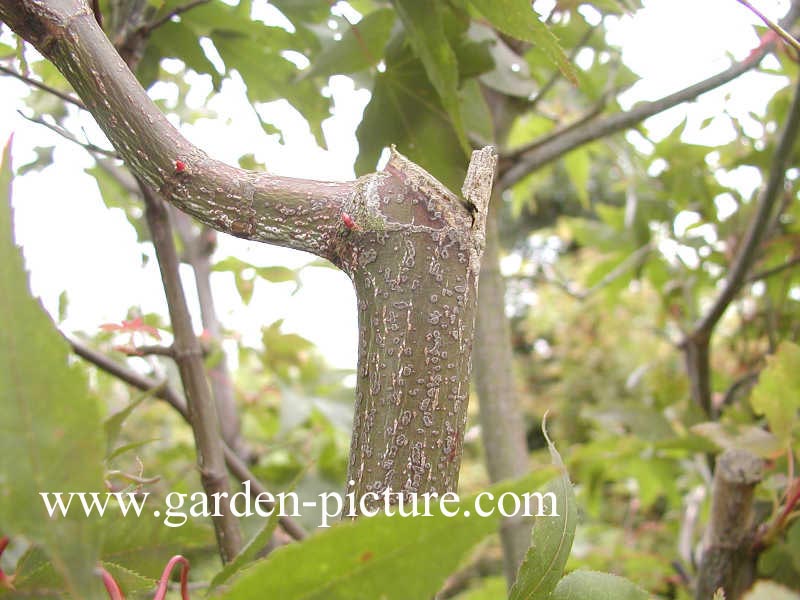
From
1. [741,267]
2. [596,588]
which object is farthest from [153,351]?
[741,267]

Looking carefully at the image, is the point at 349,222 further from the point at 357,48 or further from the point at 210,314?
the point at 210,314

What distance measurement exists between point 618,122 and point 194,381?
0.41m

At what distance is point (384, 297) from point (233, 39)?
383mm

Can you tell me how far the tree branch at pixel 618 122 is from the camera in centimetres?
60

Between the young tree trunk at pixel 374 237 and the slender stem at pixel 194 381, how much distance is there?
0.14 meters

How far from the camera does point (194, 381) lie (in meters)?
0.48

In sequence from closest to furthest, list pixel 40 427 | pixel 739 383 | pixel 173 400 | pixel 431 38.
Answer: pixel 40 427, pixel 431 38, pixel 173 400, pixel 739 383

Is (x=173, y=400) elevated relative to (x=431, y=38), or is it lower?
lower

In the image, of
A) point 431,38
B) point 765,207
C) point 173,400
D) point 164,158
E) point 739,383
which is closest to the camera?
→ point 164,158

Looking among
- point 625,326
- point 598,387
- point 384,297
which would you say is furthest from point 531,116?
point 598,387

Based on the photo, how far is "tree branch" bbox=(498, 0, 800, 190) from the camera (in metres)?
0.60

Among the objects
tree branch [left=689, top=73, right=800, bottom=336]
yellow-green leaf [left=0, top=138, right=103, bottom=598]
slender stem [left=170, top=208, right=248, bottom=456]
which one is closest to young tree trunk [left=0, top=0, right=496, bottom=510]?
yellow-green leaf [left=0, top=138, right=103, bottom=598]

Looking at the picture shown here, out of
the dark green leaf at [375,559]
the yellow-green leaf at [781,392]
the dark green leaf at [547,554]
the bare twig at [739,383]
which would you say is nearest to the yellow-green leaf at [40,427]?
the dark green leaf at [375,559]

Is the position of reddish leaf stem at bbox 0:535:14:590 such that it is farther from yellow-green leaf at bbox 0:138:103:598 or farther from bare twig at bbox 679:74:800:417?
bare twig at bbox 679:74:800:417
